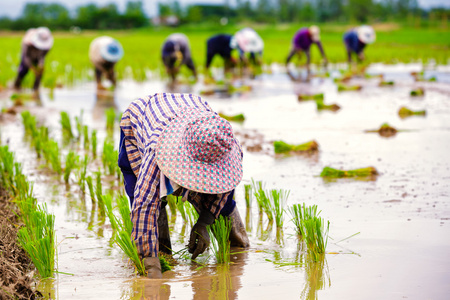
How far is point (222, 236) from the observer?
3.14 metres

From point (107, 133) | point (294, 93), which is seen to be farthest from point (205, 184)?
point (294, 93)

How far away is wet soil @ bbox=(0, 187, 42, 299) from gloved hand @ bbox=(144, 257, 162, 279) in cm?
50

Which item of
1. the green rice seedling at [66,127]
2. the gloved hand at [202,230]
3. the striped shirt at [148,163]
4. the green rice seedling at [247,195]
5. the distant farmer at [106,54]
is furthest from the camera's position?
the distant farmer at [106,54]

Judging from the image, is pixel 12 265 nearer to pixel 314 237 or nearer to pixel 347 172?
pixel 314 237

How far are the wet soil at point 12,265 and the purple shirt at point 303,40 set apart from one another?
11.2m

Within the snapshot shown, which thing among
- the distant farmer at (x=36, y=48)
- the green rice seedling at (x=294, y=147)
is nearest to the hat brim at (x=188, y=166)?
the green rice seedling at (x=294, y=147)

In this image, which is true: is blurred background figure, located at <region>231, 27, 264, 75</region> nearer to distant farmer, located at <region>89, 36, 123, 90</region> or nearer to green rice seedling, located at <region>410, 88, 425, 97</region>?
distant farmer, located at <region>89, 36, 123, 90</region>

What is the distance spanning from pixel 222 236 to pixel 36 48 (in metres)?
8.67

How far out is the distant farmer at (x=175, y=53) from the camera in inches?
488

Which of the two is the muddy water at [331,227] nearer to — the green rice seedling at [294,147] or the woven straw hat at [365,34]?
the green rice seedling at [294,147]

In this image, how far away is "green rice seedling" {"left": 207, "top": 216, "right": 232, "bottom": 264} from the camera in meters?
3.12

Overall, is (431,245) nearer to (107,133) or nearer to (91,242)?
(91,242)

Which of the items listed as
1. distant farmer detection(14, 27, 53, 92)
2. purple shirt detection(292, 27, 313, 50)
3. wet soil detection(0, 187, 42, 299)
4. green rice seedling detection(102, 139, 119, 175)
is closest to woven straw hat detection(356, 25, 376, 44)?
purple shirt detection(292, 27, 313, 50)

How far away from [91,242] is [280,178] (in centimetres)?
194
